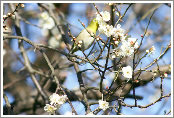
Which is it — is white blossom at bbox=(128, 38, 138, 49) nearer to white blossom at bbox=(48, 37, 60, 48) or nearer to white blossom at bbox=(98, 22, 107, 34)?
white blossom at bbox=(98, 22, 107, 34)

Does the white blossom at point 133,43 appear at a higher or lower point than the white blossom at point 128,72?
higher

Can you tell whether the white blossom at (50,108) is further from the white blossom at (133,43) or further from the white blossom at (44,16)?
the white blossom at (44,16)

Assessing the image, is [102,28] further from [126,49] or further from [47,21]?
[47,21]

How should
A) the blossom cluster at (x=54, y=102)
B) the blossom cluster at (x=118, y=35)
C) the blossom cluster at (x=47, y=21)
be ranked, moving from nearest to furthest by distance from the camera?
the blossom cluster at (x=118, y=35) → the blossom cluster at (x=54, y=102) → the blossom cluster at (x=47, y=21)

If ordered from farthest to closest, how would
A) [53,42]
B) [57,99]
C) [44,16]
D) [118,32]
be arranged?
[53,42], [44,16], [57,99], [118,32]

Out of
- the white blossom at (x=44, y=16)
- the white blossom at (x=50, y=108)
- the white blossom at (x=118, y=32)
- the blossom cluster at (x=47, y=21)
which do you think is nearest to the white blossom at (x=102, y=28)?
the white blossom at (x=118, y=32)

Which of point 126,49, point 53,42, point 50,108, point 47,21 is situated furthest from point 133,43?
point 53,42

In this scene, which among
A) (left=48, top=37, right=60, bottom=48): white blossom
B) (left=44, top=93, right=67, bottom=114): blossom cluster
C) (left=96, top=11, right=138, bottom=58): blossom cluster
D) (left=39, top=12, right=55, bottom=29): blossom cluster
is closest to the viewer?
(left=96, top=11, right=138, bottom=58): blossom cluster

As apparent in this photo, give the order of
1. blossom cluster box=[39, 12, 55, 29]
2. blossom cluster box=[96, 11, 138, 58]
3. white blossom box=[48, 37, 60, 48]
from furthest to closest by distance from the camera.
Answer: white blossom box=[48, 37, 60, 48]
blossom cluster box=[39, 12, 55, 29]
blossom cluster box=[96, 11, 138, 58]

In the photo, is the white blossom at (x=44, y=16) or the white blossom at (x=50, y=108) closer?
the white blossom at (x=50, y=108)

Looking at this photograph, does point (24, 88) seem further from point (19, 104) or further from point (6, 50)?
point (19, 104)

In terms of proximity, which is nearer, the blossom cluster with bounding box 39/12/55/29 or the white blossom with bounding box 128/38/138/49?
the white blossom with bounding box 128/38/138/49

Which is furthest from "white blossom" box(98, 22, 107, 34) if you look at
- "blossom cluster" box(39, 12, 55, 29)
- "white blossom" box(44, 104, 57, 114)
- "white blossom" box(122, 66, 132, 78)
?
"blossom cluster" box(39, 12, 55, 29)

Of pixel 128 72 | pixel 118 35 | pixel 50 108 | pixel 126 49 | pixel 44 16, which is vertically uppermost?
pixel 44 16
